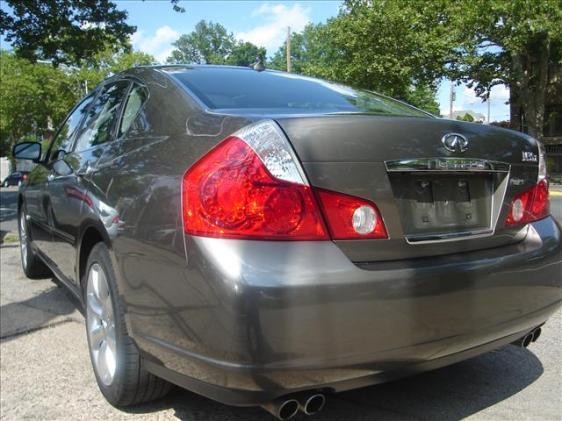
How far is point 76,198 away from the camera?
125 inches

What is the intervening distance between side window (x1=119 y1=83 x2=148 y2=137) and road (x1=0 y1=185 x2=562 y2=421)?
1.36m

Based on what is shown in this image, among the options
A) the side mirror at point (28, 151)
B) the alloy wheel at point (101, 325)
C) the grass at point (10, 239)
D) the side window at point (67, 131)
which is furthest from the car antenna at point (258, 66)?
the grass at point (10, 239)

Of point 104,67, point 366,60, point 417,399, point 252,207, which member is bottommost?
point 417,399

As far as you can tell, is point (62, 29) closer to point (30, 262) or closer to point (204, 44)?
point (30, 262)

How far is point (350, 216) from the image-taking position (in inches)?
79.5

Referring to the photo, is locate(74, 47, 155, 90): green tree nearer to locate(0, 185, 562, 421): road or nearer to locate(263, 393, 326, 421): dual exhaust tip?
locate(0, 185, 562, 421): road

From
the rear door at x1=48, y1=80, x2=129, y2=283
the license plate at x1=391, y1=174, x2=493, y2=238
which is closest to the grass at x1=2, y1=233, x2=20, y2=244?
the rear door at x1=48, y1=80, x2=129, y2=283

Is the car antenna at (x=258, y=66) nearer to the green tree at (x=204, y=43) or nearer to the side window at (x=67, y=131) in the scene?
the side window at (x=67, y=131)

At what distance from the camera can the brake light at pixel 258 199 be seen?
194 cm

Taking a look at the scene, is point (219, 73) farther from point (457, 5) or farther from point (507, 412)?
point (457, 5)

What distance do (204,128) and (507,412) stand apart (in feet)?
5.99

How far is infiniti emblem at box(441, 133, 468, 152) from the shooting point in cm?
227

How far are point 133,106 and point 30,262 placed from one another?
294 cm

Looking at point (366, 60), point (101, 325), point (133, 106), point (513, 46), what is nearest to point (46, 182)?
point (133, 106)
